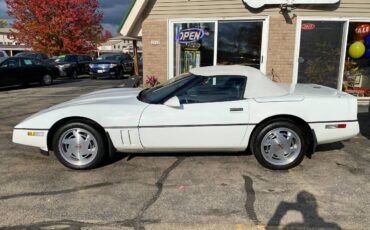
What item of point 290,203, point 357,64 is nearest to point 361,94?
point 357,64

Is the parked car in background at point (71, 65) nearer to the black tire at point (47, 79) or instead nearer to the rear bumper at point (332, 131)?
the black tire at point (47, 79)

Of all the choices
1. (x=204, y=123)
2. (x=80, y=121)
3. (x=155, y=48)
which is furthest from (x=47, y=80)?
(x=204, y=123)

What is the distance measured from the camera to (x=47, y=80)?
→ 51.1 feet

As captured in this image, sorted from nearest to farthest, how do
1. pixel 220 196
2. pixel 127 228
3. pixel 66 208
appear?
1. pixel 127 228
2. pixel 66 208
3. pixel 220 196

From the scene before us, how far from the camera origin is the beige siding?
8734mm

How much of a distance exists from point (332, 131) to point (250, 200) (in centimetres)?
162

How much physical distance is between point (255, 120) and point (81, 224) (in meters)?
2.39

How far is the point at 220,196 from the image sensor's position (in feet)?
11.9

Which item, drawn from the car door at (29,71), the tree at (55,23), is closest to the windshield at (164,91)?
the car door at (29,71)

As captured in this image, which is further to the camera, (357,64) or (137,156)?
(357,64)

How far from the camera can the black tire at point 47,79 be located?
15.3 metres

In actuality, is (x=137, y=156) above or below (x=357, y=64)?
below

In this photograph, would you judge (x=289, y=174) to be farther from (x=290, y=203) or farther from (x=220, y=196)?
(x=220, y=196)

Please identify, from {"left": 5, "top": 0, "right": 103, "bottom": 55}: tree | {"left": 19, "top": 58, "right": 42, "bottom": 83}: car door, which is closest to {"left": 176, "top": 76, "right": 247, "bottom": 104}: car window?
{"left": 19, "top": 58, "right": 42, "bottom": 83}: car door
